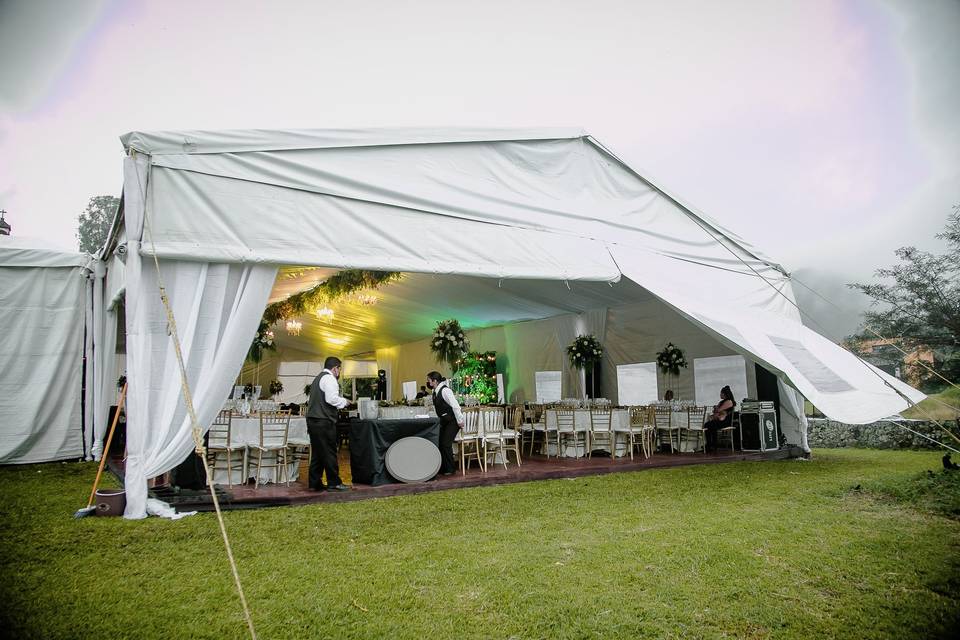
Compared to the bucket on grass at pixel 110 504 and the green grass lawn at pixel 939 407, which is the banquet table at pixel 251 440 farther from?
the green grass lawn at pixel 939 407

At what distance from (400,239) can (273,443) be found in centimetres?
274

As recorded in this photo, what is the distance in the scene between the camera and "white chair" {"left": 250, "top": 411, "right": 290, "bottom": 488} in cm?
607

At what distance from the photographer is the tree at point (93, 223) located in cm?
3147

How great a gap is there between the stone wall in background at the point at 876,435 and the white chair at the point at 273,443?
27.9ft

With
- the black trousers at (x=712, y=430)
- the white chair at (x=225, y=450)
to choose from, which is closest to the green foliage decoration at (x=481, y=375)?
the black trousers at (x=712, y=430)

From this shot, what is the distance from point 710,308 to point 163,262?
6098 millimetres

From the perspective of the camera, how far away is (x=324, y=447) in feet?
18.6

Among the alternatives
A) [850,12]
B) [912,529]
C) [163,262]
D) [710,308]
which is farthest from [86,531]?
[850,12]

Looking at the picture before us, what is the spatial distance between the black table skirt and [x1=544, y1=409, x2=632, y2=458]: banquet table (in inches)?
122

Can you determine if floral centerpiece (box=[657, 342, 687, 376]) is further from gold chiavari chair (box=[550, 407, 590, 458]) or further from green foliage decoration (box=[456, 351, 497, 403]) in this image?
green foliage decoration (box=[456, 351, 497, 403])

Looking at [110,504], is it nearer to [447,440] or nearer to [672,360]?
[447,440]

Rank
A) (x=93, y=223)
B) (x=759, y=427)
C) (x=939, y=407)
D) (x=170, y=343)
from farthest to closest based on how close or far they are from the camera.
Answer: (x=93, y=223)
(x=939, y=407)
(x=759, y=427)
(x=170, y=343)

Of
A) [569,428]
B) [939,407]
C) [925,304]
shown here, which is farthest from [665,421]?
[925,304]

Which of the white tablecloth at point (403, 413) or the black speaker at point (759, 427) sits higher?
the white tablecloth at point (403, 413)
